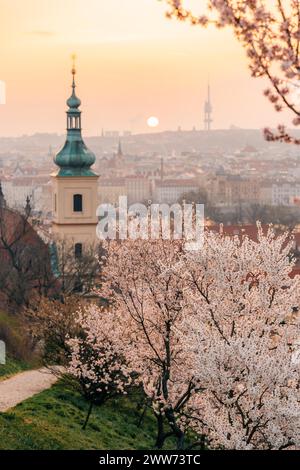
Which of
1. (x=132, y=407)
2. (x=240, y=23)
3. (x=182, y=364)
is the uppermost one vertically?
(x=240, y=23)

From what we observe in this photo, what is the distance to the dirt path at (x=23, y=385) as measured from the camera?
20.3 metres

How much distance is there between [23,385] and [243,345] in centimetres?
713

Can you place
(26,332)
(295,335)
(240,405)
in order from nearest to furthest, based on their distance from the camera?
1. (240,405)
2. (295,335)
3. (26,332)

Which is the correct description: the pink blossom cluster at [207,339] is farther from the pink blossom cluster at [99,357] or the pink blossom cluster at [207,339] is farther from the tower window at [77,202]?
the tower window at [77,202]

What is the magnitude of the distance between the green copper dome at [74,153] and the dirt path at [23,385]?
995 inches

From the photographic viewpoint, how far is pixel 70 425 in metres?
19.7

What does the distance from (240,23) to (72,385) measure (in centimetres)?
1470

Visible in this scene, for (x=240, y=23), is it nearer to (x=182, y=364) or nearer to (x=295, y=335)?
(x=295, y=335)

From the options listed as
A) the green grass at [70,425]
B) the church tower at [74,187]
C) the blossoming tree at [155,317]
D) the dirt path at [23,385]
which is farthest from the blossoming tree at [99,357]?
the church tower at [74,187]

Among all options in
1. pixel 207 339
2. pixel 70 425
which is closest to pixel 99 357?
pixel 70 425

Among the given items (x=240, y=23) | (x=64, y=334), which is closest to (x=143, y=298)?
(x=64, y=334)

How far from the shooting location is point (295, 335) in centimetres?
1742

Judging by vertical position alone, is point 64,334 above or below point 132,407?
above

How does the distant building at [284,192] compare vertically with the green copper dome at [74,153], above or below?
below
